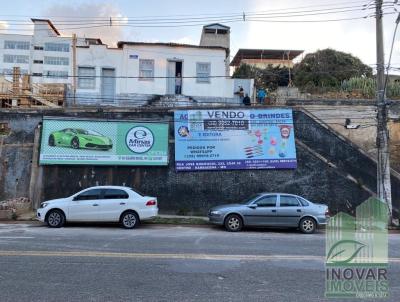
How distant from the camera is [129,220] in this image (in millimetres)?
15828

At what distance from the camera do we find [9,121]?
72.1 feet

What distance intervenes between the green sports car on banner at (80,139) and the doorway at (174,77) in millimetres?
11346

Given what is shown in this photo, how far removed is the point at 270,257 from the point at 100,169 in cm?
1366

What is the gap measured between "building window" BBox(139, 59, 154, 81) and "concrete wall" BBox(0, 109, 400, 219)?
9.94m

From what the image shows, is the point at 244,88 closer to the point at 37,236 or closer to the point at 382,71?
the point at 382,71

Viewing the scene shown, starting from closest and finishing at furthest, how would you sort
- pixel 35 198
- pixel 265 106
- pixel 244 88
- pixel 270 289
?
pixel 270 289, pixel 35 198, pixel 265 106, pixel 244 88

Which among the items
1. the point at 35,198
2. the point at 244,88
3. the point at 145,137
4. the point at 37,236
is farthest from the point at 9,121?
the point at 244,88

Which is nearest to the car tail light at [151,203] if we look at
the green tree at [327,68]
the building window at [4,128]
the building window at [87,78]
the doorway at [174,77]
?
the building window at [4,128]

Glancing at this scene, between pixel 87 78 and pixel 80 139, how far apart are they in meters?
11.0

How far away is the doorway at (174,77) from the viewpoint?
106ft

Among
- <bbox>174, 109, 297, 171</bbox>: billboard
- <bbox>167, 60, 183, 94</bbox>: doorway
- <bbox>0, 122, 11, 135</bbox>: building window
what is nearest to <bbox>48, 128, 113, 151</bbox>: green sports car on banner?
<bbox>0, 122, 11, 135</bbox>: building window

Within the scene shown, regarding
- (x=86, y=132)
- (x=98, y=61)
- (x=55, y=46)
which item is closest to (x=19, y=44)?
(x=55, y=46)

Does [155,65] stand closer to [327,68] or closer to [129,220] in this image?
[129,220]

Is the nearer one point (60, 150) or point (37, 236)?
point (37, 236)
